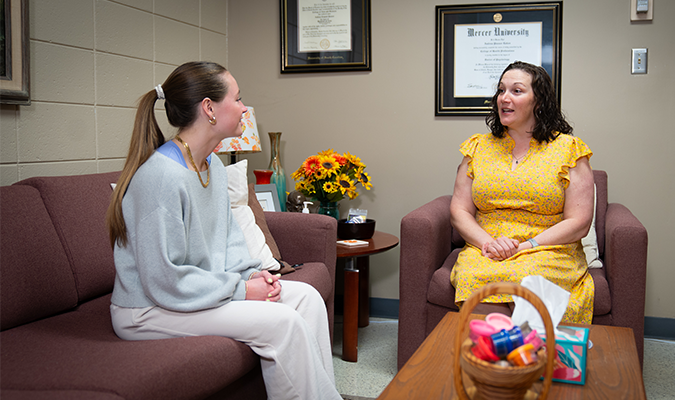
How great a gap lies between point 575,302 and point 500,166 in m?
0.62

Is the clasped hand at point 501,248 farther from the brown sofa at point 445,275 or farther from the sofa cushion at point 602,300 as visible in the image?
the sofa cushion at point 602,300

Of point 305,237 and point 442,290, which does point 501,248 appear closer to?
point 442,290

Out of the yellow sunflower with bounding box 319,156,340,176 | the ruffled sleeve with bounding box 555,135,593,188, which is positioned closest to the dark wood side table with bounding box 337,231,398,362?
the yellow sunflower with bounding box 319,156,340,176

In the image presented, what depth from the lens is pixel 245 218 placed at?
6.94 ft

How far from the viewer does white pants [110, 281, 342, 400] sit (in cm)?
145

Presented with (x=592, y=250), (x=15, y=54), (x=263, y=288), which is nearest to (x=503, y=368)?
(x=263, y=288)

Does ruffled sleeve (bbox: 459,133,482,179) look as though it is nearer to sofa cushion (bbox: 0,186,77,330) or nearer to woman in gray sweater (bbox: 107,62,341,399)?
woman in gray sweater (bbox: 107,62,341,399)

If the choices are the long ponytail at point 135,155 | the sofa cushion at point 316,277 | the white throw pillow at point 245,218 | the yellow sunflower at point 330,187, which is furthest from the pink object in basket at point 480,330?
the yellow sunflower at point 330,187

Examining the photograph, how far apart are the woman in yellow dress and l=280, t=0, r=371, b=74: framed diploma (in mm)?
1046

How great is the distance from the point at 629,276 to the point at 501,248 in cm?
47

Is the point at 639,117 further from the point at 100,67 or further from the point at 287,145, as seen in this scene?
the point at 100,67

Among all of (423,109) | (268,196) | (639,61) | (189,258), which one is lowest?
(189,258)

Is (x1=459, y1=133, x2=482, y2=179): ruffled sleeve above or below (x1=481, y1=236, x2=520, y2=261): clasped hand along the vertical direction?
above

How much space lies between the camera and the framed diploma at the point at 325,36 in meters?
3.05
